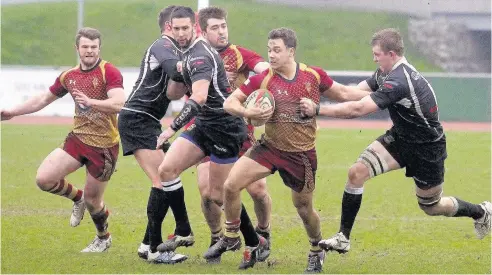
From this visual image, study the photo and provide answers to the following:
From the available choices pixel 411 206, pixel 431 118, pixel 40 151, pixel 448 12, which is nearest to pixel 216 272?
pixel 431 118

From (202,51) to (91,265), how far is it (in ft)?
7.25

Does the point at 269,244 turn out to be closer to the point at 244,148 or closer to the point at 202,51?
the point at 244,148

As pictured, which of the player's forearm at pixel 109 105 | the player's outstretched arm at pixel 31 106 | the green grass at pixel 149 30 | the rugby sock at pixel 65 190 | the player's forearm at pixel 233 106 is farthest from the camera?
the green grass at pixel 149 30

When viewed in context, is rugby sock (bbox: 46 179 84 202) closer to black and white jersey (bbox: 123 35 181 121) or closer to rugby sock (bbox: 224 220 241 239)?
black and white jersey (bbox: 123 35 181 121)

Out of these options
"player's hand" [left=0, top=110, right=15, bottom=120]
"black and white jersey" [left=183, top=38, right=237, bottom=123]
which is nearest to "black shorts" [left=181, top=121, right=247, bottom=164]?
"black and white jersey" [left=183, top=38, right=237, bottom=123]

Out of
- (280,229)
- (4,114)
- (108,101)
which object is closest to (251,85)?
(108,101)

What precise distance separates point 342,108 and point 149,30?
32.4 metres

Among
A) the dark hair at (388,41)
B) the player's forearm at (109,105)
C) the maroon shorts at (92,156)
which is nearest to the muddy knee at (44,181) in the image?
the maroon shorts at (92,156)

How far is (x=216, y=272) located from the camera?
859 cm

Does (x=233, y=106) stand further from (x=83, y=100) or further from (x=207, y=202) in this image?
(x=83, y=100)

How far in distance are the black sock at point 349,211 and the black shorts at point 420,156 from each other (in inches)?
21.8

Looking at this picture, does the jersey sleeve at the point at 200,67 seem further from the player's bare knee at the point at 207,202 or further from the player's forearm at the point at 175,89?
the player's bare knee at the point at 207,202

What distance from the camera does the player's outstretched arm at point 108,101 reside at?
9.25 meters

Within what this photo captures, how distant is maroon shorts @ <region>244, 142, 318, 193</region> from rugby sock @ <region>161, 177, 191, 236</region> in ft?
2.54
